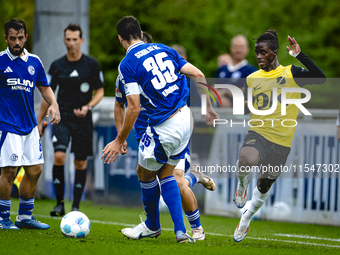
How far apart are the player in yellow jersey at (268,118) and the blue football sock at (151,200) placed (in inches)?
41.3

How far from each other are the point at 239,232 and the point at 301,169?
262 cm

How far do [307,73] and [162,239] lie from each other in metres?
2.37

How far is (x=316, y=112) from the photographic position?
7.64 m

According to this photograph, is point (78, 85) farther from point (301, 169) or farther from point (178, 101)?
point (301, 169)

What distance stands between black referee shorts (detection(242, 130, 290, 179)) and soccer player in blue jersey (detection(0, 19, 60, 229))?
7.34 ft

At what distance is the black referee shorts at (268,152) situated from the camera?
564 cm

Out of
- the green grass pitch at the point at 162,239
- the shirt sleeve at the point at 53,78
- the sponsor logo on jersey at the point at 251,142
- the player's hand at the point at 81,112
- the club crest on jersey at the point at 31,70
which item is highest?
the club crest on jersey at the point at 31,70

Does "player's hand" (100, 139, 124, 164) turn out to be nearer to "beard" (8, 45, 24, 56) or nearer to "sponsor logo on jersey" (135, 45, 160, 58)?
"sponsor logo on jersey" (135, 45, 160, 58)

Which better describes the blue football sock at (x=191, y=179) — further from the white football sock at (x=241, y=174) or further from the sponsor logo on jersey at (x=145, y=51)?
the sponsor logo on jersey at (x=145, y=51)

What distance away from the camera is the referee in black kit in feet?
23.3

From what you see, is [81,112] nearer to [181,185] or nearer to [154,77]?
[181,185]

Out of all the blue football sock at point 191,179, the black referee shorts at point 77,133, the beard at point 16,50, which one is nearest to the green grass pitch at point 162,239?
Answer: the blue football sock at point 191,179

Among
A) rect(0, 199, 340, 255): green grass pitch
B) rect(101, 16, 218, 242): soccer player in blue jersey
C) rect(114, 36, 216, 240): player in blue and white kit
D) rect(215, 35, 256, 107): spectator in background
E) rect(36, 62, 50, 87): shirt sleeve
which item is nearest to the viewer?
rect(0, 199, 340, 255): green grass pitch

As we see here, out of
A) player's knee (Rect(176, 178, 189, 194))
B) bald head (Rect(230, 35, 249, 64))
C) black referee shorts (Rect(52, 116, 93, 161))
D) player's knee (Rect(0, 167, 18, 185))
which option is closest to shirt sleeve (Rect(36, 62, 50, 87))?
player's knee (Rect(0, 167, 18, 185))
